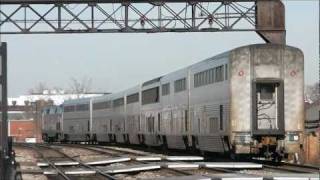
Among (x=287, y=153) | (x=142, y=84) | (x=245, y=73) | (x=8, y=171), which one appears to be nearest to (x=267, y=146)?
(x=287, y=153)

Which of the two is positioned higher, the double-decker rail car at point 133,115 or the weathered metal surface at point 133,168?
the double-decker rail car at point 133,115

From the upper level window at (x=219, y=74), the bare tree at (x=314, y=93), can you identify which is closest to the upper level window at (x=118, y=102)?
the bare tree at (x=314, y=93)

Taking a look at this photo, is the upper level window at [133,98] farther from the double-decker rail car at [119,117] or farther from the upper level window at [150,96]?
the upper level window at [150,96]

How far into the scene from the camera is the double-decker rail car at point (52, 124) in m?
72.4

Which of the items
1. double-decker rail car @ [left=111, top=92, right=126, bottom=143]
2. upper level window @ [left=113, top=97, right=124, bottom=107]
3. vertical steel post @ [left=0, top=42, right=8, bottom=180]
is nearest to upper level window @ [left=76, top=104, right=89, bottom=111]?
double-decker rail car @ [left=111, top=92, right=126, bottom=143]

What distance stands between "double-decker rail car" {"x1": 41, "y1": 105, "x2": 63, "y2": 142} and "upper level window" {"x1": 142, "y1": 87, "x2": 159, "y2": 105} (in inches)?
1226

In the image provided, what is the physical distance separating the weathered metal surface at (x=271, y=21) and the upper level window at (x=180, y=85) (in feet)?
14.8

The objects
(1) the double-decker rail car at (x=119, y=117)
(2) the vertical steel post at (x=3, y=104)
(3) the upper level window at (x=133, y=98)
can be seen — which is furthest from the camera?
(1) the double-decker rail car at (x=119, y=117)

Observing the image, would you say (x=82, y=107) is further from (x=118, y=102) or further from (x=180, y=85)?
(x=180, y=85)

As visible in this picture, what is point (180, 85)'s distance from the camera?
30750 mm

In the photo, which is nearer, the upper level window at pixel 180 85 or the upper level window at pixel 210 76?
the upper level window at pixel 210 76

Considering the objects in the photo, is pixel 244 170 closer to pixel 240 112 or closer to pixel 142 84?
pixel 240 112

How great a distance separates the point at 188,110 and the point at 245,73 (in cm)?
633

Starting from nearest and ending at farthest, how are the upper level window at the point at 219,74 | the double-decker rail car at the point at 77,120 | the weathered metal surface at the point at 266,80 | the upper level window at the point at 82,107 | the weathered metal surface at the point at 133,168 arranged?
1. the weathered metal surface at the point at 133,168
2. the weathered metal surface at the point at 266,80
3. the upper level window at the point at 219,74
4. the double-decker rail car at the point at 77,120
5. the upper level window at the point at 82,107
